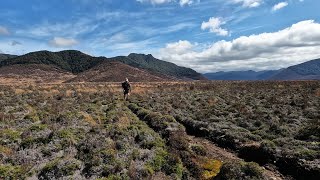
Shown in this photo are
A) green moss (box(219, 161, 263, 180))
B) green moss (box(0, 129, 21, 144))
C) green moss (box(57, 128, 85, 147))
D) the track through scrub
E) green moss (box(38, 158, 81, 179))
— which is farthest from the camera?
green moss (box(0, 129, 21, 144))

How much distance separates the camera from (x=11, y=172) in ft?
33.5

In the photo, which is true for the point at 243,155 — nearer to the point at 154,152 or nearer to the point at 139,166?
the point at 154,152

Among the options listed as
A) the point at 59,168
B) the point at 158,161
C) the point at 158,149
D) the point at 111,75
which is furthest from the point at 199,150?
the point at 111,75

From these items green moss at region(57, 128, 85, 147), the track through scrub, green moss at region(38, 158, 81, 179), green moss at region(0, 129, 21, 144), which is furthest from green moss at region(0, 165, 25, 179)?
the track through scrub

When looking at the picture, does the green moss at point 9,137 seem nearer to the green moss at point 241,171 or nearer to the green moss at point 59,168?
the green moss at point 59,168

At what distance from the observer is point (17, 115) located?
2131cm

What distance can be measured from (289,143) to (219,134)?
3.76 metres

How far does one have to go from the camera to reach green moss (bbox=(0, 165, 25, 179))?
9977 mm

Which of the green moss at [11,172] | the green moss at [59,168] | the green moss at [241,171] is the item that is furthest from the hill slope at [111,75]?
the green moss at [241,171]

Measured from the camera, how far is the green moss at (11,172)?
9.98 m

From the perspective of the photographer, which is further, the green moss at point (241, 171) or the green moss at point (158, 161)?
the green moss at point (158, 161)

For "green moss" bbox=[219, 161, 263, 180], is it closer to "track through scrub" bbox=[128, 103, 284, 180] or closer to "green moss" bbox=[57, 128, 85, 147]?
"track through scrub" bbox=[128, 103, 284, 180]

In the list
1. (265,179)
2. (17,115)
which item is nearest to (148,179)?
(265,179)

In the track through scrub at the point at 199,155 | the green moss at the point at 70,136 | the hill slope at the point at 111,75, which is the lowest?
the track through scrub at the point at 199,155
